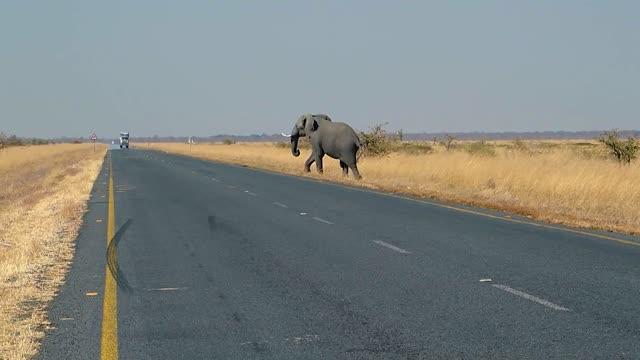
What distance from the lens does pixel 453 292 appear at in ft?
25.6

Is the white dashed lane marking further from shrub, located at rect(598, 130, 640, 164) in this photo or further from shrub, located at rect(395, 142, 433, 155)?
shrub, located at rect(395, 142, 433, 155)

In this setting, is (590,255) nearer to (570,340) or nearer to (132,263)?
(570,340)

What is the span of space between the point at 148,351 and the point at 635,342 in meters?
3.72

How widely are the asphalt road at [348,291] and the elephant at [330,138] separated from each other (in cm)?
1597

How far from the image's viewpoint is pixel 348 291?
7.90 meters

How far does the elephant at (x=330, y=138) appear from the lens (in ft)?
103

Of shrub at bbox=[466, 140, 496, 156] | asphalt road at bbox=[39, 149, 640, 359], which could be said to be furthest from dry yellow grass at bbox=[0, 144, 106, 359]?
shrub at bbox=[466, 140, 496, 156]

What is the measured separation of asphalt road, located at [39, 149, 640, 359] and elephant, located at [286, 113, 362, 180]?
16.0 meters

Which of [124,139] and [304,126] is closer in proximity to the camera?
[304,126]

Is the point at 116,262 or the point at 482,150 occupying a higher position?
the point at 482,150

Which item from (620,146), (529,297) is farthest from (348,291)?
(620,146)

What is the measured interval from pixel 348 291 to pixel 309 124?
25.3 meters

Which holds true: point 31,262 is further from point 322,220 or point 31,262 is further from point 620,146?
point 620,146

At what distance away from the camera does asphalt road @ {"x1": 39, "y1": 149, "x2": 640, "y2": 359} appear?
580 cm
